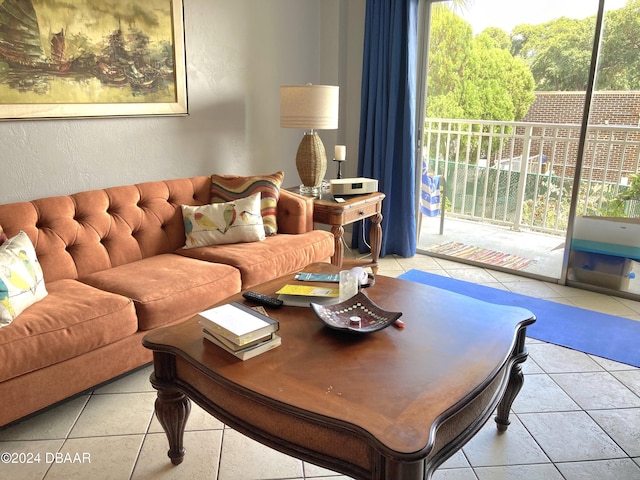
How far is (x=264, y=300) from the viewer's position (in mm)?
1859

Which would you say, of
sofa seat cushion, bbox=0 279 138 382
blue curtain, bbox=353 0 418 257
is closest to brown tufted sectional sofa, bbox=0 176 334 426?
sofa seat cushion, bbox=0 279 138 382

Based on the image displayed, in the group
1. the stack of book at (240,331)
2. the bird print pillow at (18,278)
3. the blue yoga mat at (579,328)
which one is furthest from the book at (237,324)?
the blue yoga mat at (579,328)

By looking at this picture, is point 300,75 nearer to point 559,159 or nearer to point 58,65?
point 58,65

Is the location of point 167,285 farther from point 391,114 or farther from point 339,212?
point 391,114

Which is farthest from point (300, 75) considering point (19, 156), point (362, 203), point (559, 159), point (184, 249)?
point (559, 159)

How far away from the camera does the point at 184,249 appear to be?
2.84m

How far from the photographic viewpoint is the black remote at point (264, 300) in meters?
1.85

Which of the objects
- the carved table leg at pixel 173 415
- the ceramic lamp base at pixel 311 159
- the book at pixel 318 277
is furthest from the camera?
the ceramic lamp base at pixel 311 159

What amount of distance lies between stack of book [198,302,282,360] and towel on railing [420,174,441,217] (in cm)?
328

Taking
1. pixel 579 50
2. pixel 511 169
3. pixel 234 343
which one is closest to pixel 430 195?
pixel 511 169

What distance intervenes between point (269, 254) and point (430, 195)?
2.41m

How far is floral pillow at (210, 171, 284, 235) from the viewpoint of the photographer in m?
3.07

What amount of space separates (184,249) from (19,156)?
0.93 meters

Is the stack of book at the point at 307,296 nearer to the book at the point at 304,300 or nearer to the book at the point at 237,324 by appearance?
the book at the point at 304,300
